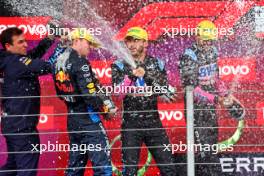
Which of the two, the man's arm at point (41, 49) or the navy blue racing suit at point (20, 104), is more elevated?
the man's arm at point (41, 49)

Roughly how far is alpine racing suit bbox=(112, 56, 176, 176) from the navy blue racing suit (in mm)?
686

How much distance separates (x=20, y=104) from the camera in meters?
6.17

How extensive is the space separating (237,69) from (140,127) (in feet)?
4.21

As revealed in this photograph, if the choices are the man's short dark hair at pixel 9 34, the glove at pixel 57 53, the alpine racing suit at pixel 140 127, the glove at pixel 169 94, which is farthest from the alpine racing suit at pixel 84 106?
the glove at pixel 169 94

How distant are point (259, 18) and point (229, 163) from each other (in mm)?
1385

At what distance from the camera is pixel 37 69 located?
6020mm

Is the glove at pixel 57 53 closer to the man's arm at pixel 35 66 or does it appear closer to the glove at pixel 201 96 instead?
the man's arm at pixel 35 66

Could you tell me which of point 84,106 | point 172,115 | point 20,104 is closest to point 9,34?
point 20,104

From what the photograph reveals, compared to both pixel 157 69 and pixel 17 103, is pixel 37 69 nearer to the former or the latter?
pixel 17 103

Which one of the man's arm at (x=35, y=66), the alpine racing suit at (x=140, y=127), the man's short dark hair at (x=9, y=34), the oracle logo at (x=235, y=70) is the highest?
the man's short dark hair at (x=9, y=34)

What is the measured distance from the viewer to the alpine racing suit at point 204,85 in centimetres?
689

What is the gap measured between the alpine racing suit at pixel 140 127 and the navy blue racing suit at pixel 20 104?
0.69 metres

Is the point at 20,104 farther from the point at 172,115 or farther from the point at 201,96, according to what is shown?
the point at 201,96

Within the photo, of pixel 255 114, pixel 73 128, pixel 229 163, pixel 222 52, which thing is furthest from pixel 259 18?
pixel 73 128
